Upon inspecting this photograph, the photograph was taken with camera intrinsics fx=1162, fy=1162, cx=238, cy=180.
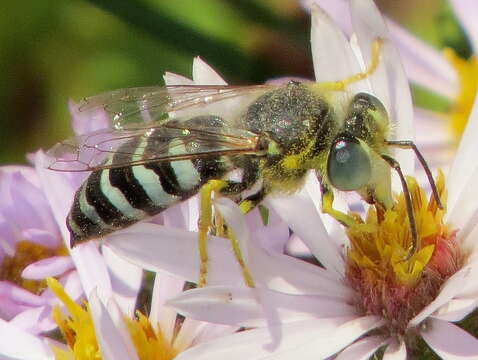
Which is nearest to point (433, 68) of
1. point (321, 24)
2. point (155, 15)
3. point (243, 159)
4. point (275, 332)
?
point (155, 15)

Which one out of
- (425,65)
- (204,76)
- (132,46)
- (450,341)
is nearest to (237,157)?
(204,76)

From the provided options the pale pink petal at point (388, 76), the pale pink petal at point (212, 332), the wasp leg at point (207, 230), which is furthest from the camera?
the pale pink petal at point (388, 76)

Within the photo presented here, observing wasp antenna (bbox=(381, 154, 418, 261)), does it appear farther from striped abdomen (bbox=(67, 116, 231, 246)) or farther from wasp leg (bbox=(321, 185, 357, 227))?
striped abdomen (bbox=(67, 116, 231, 246))

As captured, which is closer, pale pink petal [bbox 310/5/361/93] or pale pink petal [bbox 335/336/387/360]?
pale pink petal [bbox 335/336/387/360]

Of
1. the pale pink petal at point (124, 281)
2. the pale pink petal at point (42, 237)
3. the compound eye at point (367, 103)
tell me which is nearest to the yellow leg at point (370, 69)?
the compound eye at point (367, 103)

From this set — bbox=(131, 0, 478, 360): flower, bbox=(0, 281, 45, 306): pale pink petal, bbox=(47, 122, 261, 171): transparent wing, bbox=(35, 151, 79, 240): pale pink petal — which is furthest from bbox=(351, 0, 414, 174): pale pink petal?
bbox=(0, 281, 45, 306): pale pink petal

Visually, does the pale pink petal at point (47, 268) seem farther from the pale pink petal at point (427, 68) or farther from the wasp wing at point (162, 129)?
the pale pink petal at point (427, 68)

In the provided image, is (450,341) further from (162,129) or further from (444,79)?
(444,79)

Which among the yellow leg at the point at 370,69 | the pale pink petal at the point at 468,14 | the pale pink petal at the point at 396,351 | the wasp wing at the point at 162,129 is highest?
the wasp wing at the point at 162,129
